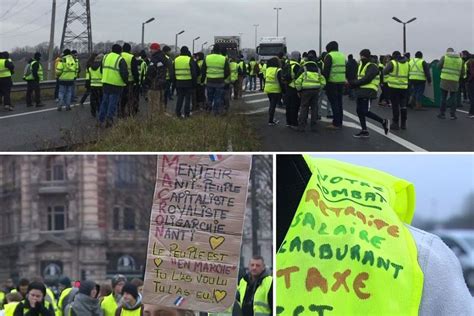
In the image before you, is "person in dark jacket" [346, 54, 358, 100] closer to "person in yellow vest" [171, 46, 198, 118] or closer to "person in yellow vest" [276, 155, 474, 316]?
"person in yellow vest" [171, 46, 198, 118]

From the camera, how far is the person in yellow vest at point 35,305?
534 centimetres

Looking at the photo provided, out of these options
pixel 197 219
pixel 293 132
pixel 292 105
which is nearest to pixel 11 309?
pixel 197 219

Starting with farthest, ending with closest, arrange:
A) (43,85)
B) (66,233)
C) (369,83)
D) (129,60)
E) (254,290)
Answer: (43,85) < (66,233) < (129,60) < (369,83) < (254,290)

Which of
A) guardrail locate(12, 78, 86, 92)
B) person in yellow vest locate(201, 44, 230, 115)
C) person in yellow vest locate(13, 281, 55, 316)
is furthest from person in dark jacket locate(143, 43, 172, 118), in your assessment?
guardrail locate(12, 78, 86, 92)

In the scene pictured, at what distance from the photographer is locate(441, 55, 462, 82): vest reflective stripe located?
49.0ft

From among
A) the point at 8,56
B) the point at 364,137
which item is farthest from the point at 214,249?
the point at 8,56

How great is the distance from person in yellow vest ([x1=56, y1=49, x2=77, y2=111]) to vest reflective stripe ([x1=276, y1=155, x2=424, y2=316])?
15.8 meters

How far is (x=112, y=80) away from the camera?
1230 cm

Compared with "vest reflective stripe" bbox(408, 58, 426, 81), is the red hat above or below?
above

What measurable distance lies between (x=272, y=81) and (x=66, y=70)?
20.7 ft

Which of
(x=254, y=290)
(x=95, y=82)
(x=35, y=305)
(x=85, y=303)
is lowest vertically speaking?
(x=85, y=303)

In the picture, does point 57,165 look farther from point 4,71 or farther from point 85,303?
point 4,71

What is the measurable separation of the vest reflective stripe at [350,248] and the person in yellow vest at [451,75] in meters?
13.6

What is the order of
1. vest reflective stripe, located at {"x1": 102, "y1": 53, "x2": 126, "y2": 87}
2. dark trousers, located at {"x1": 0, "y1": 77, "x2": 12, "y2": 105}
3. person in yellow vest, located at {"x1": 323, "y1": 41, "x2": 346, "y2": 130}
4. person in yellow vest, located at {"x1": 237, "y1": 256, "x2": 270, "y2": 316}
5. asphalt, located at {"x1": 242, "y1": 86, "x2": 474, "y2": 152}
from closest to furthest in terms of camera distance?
person in yellow vest, located at {"x1": 237, "y1": 256, "x2": 270, "y2": 316}
asphalt, located at {"x1": 242, "y1": 86, "x2": 474, "y2": 152}
person in yellow vest, located at {"x1": 323, "y1": 41, "x2": 346, "y2": 130}
vest reflective stripe, located at {"x1": 102, "y1": 53, "x2": 126, "y2": 87}
dark trousers, located at {"x1": 0, "y1": 77, "x2": 12, "y2": 105}
